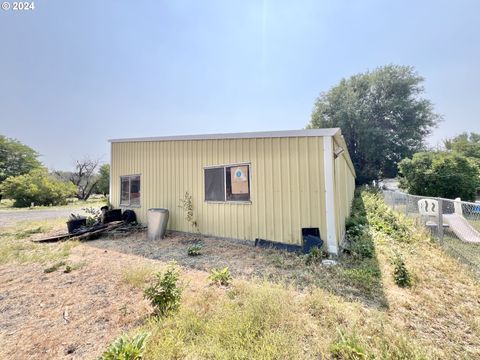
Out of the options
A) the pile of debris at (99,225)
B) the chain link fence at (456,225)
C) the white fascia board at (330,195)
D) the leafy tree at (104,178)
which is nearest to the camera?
the chain link fence at (456,225)

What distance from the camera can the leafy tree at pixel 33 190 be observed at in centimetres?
1952

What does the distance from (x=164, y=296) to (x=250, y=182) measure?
3.30 m

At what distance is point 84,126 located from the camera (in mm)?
16406

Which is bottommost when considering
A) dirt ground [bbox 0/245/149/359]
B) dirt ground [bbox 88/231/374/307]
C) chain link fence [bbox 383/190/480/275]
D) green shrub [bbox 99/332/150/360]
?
dirt ground [bbox 0/245/149/359]

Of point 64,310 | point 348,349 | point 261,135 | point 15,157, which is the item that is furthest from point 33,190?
point 348,349

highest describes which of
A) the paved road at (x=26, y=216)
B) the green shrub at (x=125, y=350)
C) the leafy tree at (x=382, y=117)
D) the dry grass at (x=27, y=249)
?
the leafy tree at (x=382, y=117)

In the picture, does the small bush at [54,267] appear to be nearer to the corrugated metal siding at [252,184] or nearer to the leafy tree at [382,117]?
the corrugated metal siding at [252,184]

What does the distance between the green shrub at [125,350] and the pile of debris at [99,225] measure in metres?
5.69

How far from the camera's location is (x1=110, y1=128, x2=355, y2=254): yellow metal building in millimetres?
4570

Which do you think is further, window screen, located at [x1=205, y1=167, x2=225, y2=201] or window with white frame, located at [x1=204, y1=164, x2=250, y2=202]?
window screen, located at [x1=205, y1=167, x2=225, y2=201]

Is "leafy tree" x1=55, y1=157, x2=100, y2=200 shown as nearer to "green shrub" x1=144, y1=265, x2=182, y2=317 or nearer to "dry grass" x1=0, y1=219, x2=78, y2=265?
"dry grass" x1=0, y1=219, x2=78, y2=265

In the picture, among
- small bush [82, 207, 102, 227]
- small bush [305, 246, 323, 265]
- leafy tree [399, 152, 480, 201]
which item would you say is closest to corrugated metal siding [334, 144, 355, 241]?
small bush [305, 246, 323, 265]

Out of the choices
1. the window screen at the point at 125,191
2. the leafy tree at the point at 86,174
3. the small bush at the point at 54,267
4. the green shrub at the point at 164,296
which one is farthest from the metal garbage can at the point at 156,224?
the leafy tree at the point at 86,174

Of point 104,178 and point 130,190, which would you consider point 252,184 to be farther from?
point 104,178
